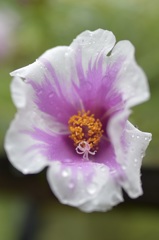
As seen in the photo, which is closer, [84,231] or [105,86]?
[105,86]

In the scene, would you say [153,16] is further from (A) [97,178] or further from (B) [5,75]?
(A) [97,178]

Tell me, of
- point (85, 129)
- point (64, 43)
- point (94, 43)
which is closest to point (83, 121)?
point (85, 129)

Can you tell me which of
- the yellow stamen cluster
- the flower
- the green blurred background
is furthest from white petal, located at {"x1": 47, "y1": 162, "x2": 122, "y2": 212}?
the green blurred background

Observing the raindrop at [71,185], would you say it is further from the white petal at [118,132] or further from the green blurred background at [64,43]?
the green blurred background at [64,43]

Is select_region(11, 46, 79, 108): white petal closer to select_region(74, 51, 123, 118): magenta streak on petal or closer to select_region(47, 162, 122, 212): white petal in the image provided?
select_region(74, 51, 123, 118): magenta streak on petal

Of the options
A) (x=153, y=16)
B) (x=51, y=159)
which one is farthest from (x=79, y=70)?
(x=153, y=16)

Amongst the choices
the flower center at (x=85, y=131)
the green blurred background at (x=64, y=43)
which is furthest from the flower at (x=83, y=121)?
the green blurred background at (x=64, y=43)

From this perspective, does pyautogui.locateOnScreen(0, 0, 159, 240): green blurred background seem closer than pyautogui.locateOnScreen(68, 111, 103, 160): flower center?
No
